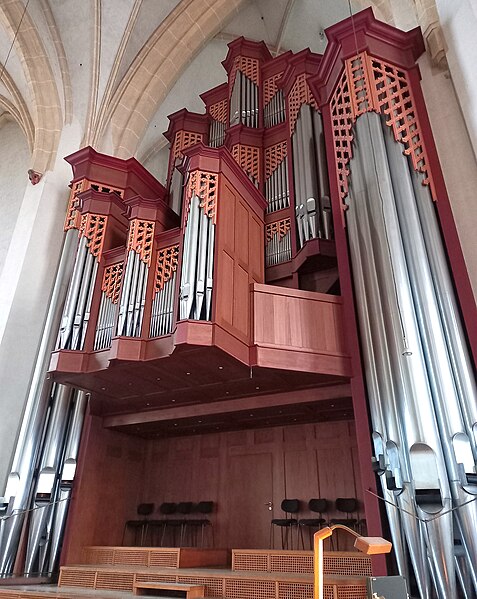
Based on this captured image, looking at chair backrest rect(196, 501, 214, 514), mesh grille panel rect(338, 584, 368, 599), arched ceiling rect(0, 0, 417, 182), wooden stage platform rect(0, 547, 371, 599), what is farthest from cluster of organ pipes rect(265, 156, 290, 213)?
mesh grille panel rect(338, 584, 368, 599)

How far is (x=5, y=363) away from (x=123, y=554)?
326 cm

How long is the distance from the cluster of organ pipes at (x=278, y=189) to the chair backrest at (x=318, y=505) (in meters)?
4.17

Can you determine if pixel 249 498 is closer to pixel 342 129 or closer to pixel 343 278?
pixel 343 278

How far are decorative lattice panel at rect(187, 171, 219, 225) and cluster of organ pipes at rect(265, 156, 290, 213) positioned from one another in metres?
1.72

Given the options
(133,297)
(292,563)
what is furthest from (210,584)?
(133,297)

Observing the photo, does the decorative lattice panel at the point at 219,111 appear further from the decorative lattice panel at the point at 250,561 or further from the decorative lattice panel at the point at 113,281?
the decorative lattice panel at the point at 250,561

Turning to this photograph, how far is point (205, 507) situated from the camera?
732 cm

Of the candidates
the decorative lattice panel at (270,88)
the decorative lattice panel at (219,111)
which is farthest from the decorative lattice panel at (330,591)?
the decorative lattice panel at (219,111)

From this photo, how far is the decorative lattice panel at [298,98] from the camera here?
26.5ft

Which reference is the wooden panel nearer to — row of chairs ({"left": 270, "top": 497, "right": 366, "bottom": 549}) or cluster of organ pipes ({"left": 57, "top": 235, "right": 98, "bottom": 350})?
row of chairs ({"left": 270, "top": 497, "right": 366, "bottom": 549})

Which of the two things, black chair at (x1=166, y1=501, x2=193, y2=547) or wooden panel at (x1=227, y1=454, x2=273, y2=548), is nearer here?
wooden panel at (x1=227, y1=454, x2=273, y2=548)

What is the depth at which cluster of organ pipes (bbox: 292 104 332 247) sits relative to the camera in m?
6.69

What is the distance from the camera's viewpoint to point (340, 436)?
695cm

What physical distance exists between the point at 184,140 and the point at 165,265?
4591mm
